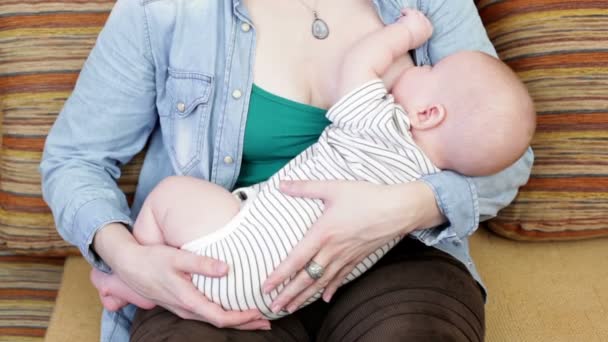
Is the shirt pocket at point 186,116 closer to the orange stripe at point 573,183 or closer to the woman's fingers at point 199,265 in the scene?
the woman's fingers at point 199,265

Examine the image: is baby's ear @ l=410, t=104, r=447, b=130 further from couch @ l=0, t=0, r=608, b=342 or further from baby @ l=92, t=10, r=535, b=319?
couch @ l=0, t=0, r=608, b=342

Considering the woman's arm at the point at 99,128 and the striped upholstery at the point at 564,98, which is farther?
the striped upholstery at the point at 564,98

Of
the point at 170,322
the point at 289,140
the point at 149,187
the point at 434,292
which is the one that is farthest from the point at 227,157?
the point at 434,292

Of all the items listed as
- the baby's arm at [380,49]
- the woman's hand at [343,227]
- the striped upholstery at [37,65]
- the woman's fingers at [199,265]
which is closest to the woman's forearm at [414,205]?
the woman's hand at [343,227]

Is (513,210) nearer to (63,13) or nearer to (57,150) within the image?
(57,150)

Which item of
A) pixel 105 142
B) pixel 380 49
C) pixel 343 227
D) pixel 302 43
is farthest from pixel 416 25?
pixel 105 142

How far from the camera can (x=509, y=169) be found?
1.42 m

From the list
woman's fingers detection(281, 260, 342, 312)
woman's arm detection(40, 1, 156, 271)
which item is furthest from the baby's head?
woman's arm detection(40, 1, 156, 271)

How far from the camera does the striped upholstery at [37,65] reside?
1.59 m

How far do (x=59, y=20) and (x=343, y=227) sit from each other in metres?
0.84

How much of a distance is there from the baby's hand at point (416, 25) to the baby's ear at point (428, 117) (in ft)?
0.51

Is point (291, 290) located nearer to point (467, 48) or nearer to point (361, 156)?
point (361, 156)

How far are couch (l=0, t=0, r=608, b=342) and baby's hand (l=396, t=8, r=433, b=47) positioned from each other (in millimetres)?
350

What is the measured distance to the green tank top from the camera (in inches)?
53.5
